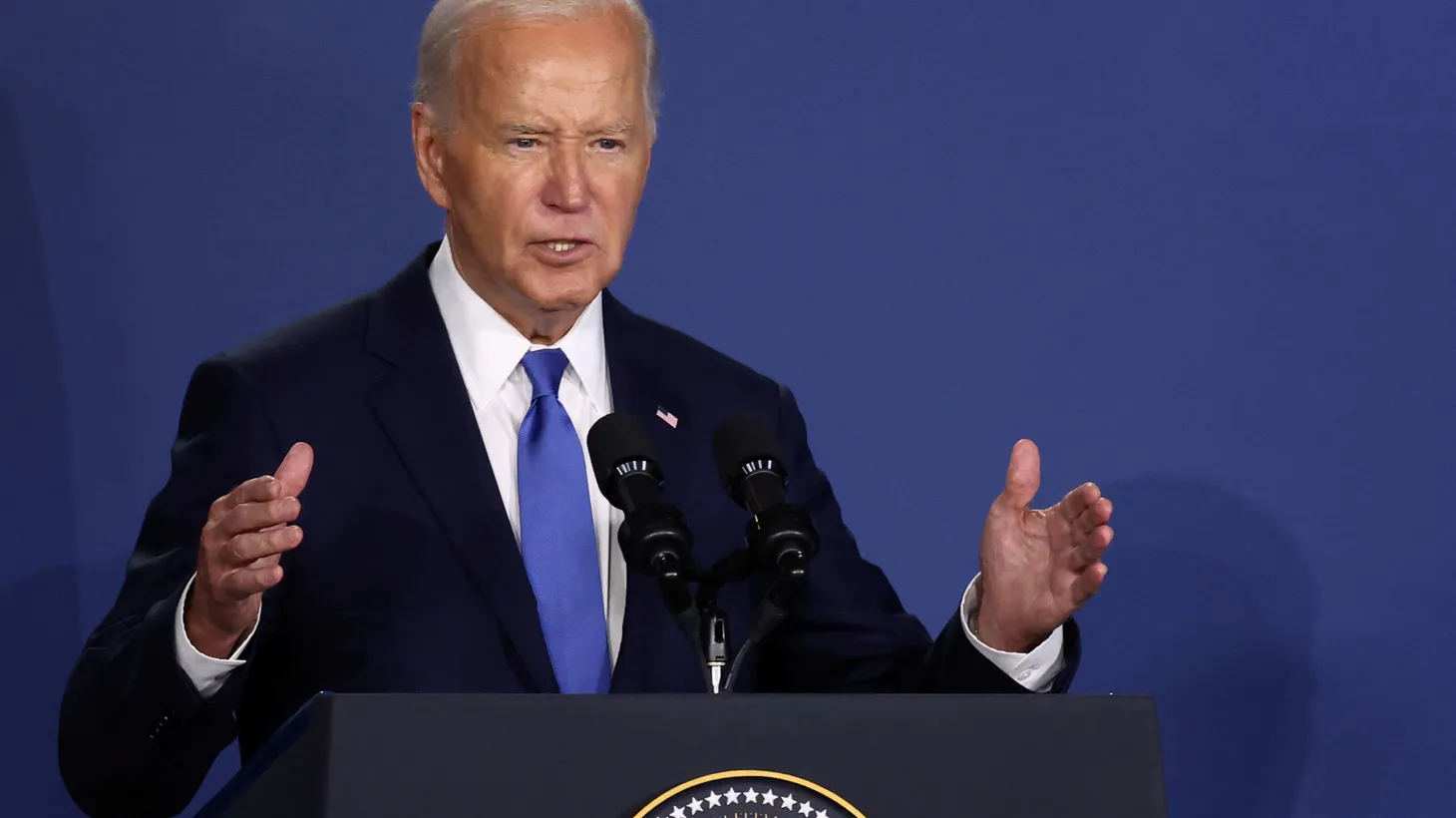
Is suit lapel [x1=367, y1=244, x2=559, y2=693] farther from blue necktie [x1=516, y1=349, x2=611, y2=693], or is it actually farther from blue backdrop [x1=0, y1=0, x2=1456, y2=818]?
blue backdrop [x1=0, y1=0, x2=1456, y2=818]

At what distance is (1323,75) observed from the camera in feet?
9.01

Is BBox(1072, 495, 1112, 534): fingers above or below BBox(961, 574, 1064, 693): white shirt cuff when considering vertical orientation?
above

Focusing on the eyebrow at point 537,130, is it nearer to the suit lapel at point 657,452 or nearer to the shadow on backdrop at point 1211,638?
the suit lapel at point 657,452

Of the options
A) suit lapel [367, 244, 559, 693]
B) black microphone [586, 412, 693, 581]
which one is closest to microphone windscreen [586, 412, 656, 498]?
black microphone [586, 412, 693, 581]

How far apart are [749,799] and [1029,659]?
1.98 ft

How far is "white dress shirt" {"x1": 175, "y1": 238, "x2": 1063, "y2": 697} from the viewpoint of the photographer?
1978mm

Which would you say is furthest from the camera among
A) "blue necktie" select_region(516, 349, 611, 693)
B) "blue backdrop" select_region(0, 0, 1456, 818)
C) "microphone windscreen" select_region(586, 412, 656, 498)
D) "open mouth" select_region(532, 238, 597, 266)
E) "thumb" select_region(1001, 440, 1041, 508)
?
"blue backdrop" select_region(0, 0, 1456, 818)

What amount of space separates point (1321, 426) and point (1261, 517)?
157 mm

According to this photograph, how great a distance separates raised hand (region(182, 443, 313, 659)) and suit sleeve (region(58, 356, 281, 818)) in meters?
0.07

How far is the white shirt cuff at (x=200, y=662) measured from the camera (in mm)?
1615

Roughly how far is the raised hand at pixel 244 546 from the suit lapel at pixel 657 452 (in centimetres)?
41

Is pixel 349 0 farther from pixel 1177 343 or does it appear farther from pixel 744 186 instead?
pixel 1177 343

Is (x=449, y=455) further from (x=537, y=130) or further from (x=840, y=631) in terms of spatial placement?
(x=840, y=631)

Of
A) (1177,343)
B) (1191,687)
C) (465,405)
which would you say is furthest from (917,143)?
(465,405)
